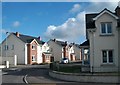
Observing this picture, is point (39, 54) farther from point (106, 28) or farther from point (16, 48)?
point (106, 28)

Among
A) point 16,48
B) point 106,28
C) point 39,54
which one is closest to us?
point 106,28

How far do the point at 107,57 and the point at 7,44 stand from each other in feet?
146

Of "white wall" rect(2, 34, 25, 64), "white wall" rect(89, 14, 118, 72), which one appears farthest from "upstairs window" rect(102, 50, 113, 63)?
"white wall" rect(2, 34, 25, 64)

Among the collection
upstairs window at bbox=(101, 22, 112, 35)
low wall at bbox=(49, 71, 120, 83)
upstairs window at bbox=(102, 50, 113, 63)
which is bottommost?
low wall at bbox=(49, 71, 120, 83)

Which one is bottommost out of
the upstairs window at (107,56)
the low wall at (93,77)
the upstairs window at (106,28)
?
the low wall at (93,77)

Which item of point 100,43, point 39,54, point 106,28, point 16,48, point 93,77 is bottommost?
point 93,77

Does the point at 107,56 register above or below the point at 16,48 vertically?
below

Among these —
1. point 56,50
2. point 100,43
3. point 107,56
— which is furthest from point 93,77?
point 56,50

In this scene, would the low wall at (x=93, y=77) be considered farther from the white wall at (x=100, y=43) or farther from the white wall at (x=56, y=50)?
the white wall at (x=56, y=50)

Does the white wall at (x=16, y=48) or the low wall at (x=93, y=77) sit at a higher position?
the white wall at (x=16, y=48)

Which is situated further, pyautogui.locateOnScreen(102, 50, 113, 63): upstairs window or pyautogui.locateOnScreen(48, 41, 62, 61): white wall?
pyautogui.locateOnScreen(48, 41, 62, 61): white wall

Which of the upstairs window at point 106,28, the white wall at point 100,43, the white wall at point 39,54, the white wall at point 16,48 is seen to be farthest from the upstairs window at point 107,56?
the white wall at point 39,54

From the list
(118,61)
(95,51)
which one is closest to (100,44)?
(95,51)

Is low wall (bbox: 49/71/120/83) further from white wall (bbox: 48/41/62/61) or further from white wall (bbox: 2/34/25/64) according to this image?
white wall (bbox: 48/41/62/61)
